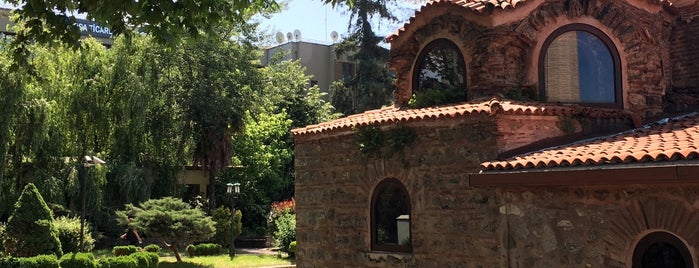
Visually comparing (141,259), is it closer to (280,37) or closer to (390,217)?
(390,217)

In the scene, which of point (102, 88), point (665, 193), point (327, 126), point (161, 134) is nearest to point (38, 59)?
point (102, 88)

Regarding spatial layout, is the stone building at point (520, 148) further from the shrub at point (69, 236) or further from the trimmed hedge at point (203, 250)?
the trimmed hedge at point (203, 250)

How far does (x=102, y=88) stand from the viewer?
23.6 metres

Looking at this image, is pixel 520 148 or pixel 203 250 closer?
pixel 520 148

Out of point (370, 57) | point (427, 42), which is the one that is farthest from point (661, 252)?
point (370, 57)

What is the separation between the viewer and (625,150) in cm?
666

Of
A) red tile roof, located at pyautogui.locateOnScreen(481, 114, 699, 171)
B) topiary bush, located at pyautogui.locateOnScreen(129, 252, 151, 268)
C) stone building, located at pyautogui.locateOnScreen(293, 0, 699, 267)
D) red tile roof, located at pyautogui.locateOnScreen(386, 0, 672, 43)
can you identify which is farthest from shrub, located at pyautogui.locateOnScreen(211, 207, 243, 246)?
red tile roof, located at pyautogui.locateOnScreen(481, 114, 699, 171)

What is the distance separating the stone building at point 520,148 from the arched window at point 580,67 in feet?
0.07

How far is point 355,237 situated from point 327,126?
1.79 metres

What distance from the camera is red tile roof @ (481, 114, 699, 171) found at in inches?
240

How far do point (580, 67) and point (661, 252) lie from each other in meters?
3.93

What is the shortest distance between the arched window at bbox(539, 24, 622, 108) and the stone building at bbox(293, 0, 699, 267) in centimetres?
2

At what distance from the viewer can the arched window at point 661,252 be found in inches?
241

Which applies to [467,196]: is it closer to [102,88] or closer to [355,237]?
[355,237]
